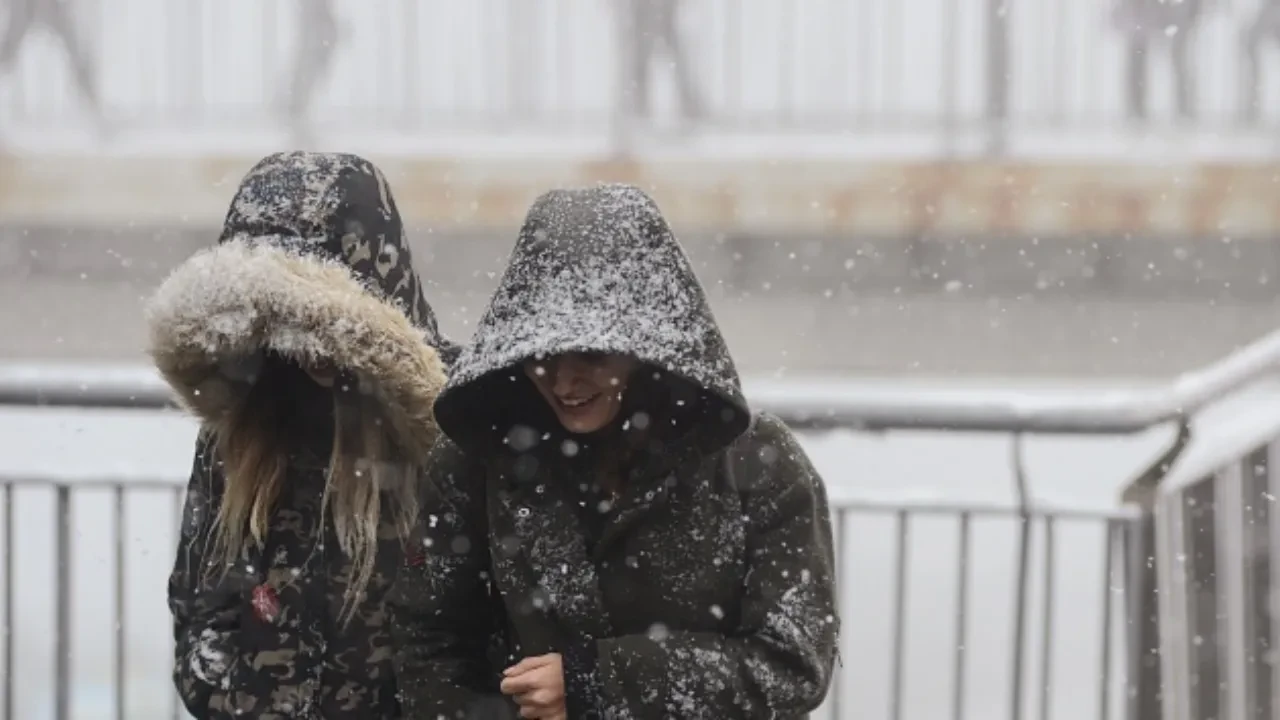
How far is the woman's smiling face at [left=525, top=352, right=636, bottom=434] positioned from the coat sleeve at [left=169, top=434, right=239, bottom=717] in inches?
25.4

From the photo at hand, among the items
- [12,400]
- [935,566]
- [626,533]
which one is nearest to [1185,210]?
[935,566]

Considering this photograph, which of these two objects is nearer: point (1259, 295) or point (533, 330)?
point (533, 330)

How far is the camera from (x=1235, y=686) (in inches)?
148

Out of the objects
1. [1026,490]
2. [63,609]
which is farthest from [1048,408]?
[63,609]

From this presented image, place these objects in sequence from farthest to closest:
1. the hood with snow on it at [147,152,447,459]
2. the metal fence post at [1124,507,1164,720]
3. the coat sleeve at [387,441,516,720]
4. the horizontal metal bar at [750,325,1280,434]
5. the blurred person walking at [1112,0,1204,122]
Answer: the blurred person walking at [1112,0,1204,122], the metal fence post at [1124,507,1164,720], the horizontal metal bar at [750,325,1280,434], the hood with snow on it at [147,152,447,459], the coat sleeve at [387,441,516,720]

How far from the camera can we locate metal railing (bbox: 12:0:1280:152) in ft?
31.3

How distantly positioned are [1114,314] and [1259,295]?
826 millimetres

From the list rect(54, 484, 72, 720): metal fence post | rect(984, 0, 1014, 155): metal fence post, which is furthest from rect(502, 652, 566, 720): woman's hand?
rect(984, 0, 1014, 155): metal fence post

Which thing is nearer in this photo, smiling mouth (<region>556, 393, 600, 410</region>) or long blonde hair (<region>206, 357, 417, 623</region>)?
smiling mouth (<region>556, 393, 600, 410</region>)

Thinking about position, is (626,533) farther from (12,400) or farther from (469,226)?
(469,226)

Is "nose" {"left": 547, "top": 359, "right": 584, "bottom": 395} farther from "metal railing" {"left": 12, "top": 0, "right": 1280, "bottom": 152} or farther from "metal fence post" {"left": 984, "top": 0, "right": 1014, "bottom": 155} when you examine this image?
"metal fence post" {"left": 984, "top": 0, "right": 1014, "bottom": 155}

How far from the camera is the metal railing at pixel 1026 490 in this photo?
11.4 ft

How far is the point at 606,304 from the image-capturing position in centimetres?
189

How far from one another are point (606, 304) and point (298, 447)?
690mm
